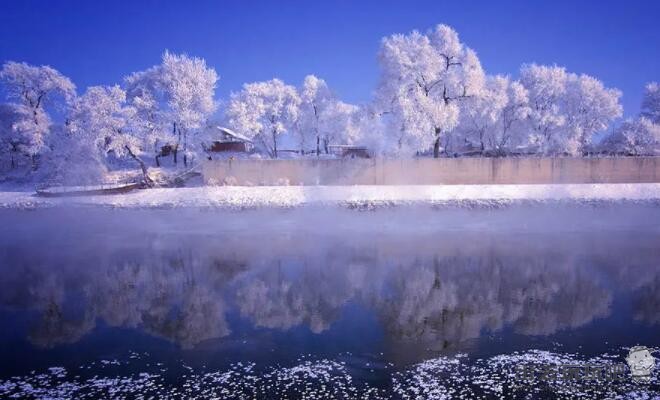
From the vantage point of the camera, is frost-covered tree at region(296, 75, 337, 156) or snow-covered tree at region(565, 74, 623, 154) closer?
snow-covered tree at region(565, 74, 623, 154)

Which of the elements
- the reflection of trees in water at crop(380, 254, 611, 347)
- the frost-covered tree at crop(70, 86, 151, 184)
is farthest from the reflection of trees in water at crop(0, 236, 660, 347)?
the frost-covered tree at crop(70, 86, 151, 184)

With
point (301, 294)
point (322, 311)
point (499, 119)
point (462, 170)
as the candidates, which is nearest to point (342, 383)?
point (322, 311)

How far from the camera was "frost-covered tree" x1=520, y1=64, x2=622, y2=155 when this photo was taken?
166ft

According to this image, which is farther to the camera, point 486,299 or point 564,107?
point 564,107

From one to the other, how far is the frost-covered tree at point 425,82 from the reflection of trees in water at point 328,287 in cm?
2089

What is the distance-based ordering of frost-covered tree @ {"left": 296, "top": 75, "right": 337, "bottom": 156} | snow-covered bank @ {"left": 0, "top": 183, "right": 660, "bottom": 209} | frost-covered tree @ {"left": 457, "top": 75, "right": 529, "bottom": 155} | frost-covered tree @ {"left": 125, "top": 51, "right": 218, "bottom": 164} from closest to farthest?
snow-covered bank @ {"left": 0, "top": 183, "right": 660, "bottom": 209} → frost-covered tree @ {"left": 125, "top": 51, "right": 218, "bottom": 164} → frost-covered tree @ {"left": 457, "top": 75, "right": 529, "bottom": 155} → frost-covered tree @ {"left": 296, "top": 75, "right": 337, "bottom": 156}

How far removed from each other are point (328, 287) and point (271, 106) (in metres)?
51.1

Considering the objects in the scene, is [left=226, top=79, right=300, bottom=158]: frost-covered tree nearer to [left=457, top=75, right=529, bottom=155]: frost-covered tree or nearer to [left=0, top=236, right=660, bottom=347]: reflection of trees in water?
[left=457, top=75, right=529, bottom=155]: frost-covered tree

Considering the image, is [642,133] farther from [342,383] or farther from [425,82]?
[342,383]

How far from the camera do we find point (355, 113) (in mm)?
43750

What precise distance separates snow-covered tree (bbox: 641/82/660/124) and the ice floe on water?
58.2 metres

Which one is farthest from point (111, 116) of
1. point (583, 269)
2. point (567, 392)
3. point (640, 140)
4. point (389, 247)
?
point (640, 140)

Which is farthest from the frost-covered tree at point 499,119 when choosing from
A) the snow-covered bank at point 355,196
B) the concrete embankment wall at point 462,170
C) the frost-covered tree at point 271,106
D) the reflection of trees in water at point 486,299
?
the reflection of trees in water at point 486,299

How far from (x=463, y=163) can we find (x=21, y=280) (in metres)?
31.8
